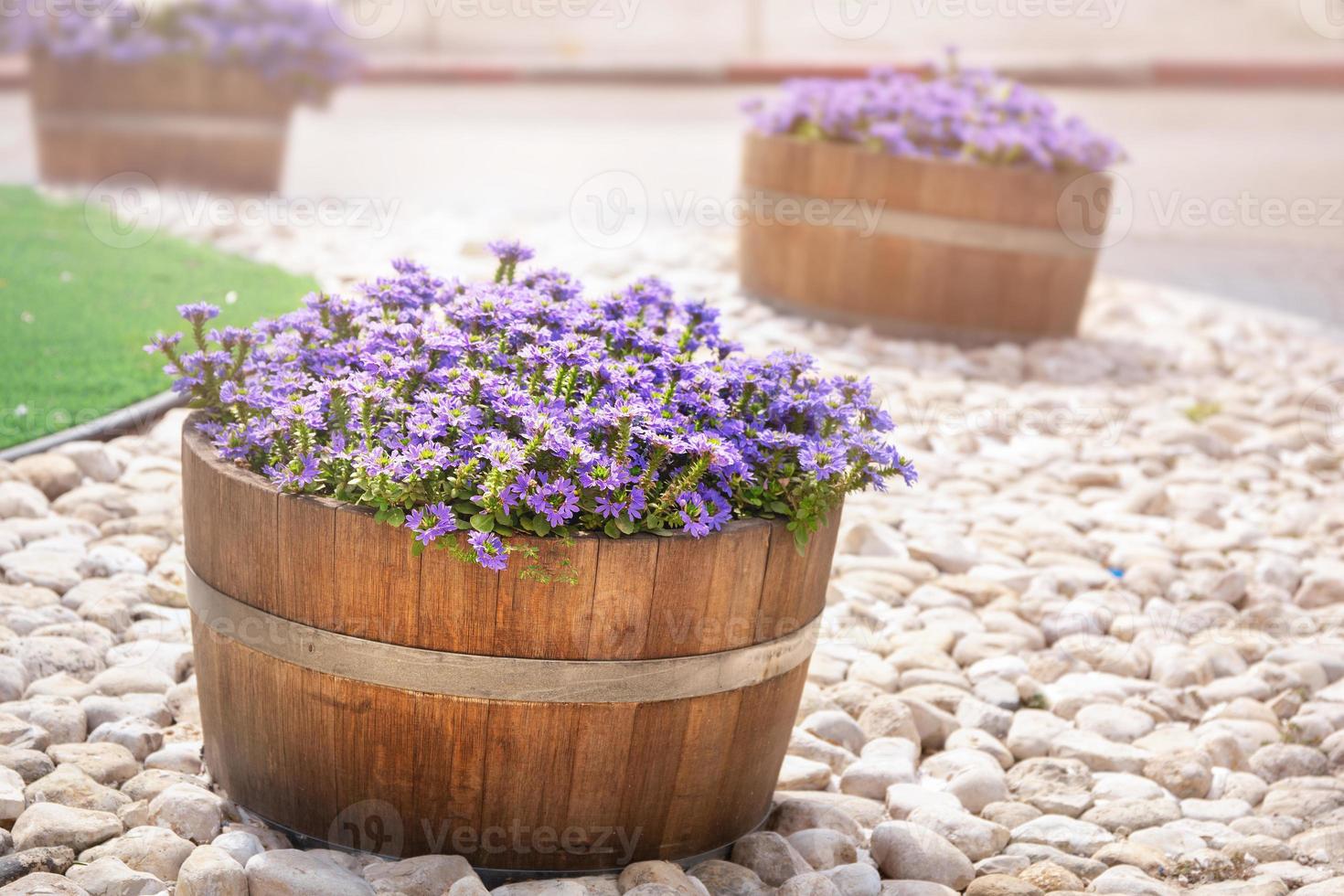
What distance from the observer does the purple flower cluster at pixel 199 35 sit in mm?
7430

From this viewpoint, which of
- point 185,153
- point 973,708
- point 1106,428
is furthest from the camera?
point 185,153

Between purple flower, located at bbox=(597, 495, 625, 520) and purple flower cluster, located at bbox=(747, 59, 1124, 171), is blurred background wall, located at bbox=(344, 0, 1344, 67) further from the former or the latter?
purple flower, located at bbox=(597, 495, 625, 520)

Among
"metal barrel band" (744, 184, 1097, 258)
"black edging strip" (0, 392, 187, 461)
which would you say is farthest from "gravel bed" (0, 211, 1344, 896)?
"metal barrel band" (744, 184, 1097, 258)

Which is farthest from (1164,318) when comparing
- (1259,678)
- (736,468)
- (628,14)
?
(628,14)

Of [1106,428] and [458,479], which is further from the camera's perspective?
[1106,428]

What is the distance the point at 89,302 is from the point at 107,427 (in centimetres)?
133

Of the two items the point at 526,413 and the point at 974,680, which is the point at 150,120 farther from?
the point at 526,413

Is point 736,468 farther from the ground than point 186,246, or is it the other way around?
point 736,468

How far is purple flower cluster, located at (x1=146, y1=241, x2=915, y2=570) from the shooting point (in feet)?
6.78

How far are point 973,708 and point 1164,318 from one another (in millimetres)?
4015

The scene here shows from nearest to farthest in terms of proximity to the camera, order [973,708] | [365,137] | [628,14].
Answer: [973,708] → [365,137] → [628,14]

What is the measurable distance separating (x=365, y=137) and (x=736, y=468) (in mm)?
10142

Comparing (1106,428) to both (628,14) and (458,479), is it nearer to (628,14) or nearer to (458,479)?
(458,479)

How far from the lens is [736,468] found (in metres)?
2.19
